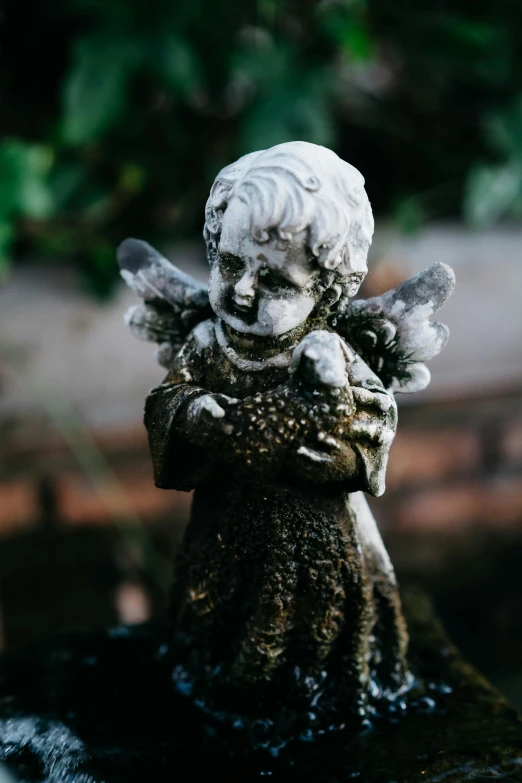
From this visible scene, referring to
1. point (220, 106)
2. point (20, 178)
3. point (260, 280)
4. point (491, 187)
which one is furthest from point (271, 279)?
point (220, 106)

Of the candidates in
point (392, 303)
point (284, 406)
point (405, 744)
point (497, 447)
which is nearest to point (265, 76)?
point (497, 447)

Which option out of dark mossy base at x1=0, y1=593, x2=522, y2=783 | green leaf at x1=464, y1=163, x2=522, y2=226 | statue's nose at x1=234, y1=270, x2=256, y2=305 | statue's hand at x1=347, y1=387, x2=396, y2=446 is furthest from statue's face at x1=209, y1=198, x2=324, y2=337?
green leaf at x1=464, y1=163, x2=522, y2=226

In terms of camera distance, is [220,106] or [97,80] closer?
[97,80]

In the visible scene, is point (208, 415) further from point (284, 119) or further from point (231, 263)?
point (284, 119)

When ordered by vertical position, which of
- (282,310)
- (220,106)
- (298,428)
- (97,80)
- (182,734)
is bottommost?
(182,734)

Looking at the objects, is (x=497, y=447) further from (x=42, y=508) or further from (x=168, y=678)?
(x=168, y=678)

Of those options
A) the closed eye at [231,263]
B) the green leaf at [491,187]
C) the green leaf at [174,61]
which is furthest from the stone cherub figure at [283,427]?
the green leaf at [491,187]

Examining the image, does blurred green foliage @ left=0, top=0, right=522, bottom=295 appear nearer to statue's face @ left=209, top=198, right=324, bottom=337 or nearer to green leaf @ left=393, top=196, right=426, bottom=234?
green leaf @ left=393, top=196, right=426, bottom=234
